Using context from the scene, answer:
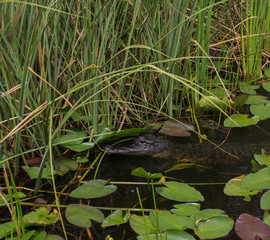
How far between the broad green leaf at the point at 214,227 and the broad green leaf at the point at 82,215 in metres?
0.25

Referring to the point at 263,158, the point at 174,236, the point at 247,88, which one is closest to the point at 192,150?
the point at 263,158

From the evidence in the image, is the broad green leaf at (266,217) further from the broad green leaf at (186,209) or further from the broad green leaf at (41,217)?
the broad green leaf at (41,217)

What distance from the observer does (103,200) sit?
1.06 metres

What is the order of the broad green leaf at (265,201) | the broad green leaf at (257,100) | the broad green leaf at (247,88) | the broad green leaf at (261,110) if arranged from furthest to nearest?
the broad green leaf at (247,88) < the broad green leaf at (257,100) < the broad green leaf at (261,110) < the broad green leaf at (265,201)

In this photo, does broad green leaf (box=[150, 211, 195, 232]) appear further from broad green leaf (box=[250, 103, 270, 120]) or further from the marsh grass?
broad green leaf (box=[250, 103, 270, 120])

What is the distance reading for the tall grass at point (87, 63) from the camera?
1.16m

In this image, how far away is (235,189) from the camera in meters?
1.07

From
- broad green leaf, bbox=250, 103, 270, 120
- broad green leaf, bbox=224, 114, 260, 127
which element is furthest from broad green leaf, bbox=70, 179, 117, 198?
broad green leaf, bbox=250, 103, 270, 120

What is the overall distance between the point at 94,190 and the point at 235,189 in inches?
15.6

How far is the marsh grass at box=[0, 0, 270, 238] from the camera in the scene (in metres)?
1.15

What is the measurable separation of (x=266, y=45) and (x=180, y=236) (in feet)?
5.34

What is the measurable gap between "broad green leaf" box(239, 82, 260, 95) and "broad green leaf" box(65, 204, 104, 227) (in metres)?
1.12

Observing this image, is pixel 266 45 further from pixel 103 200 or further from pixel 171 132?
pixel 103 200

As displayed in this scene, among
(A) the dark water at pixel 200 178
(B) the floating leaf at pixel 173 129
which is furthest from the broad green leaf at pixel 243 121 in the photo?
(B) the floating leaf at pixel 173 129
